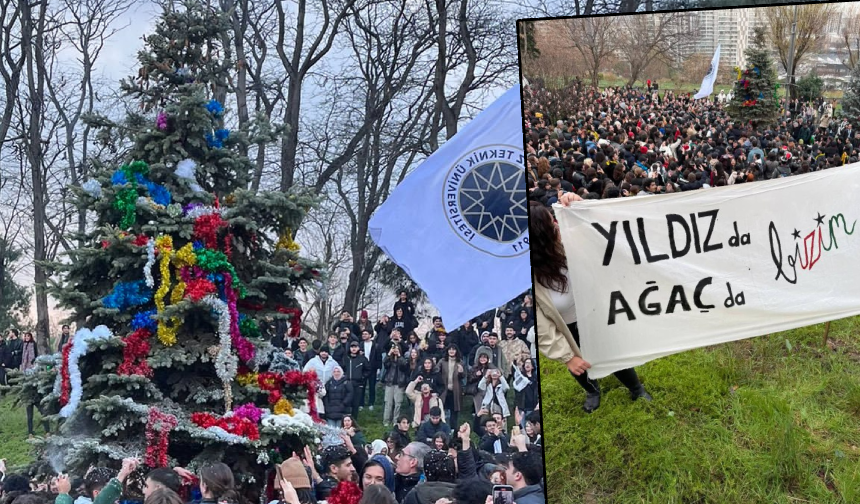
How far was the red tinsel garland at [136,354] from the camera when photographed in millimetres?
4016

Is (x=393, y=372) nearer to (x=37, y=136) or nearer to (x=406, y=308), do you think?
(x=406, y=308)

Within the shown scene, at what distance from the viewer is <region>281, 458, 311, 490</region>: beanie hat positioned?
414 cm

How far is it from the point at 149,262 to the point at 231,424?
962 mm

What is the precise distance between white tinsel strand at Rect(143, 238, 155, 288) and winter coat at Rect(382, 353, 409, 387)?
133cm

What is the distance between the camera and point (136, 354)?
4031mm

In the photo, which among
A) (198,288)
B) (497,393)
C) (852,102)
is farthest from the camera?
(852,102)

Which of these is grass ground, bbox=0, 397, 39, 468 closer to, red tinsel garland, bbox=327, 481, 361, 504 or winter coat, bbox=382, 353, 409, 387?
red tinsel garland, bbox=327, 481, 361, 504

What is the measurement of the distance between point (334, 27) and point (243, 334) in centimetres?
180

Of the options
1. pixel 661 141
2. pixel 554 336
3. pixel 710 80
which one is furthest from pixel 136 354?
pixel 710 80

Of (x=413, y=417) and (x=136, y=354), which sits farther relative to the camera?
(x=413, y=417)

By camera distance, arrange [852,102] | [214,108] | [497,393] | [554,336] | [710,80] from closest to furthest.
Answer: [554,336], [214,108], [497,393], [710,80], [852,102]

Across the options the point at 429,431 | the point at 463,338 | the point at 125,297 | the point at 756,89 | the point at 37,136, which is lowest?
the point at 429,431

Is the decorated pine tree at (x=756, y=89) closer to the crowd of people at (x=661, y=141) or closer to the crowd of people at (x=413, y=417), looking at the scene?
the crowd of people at (x=661, y=141)

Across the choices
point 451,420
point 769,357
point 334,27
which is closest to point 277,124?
point 334,27
